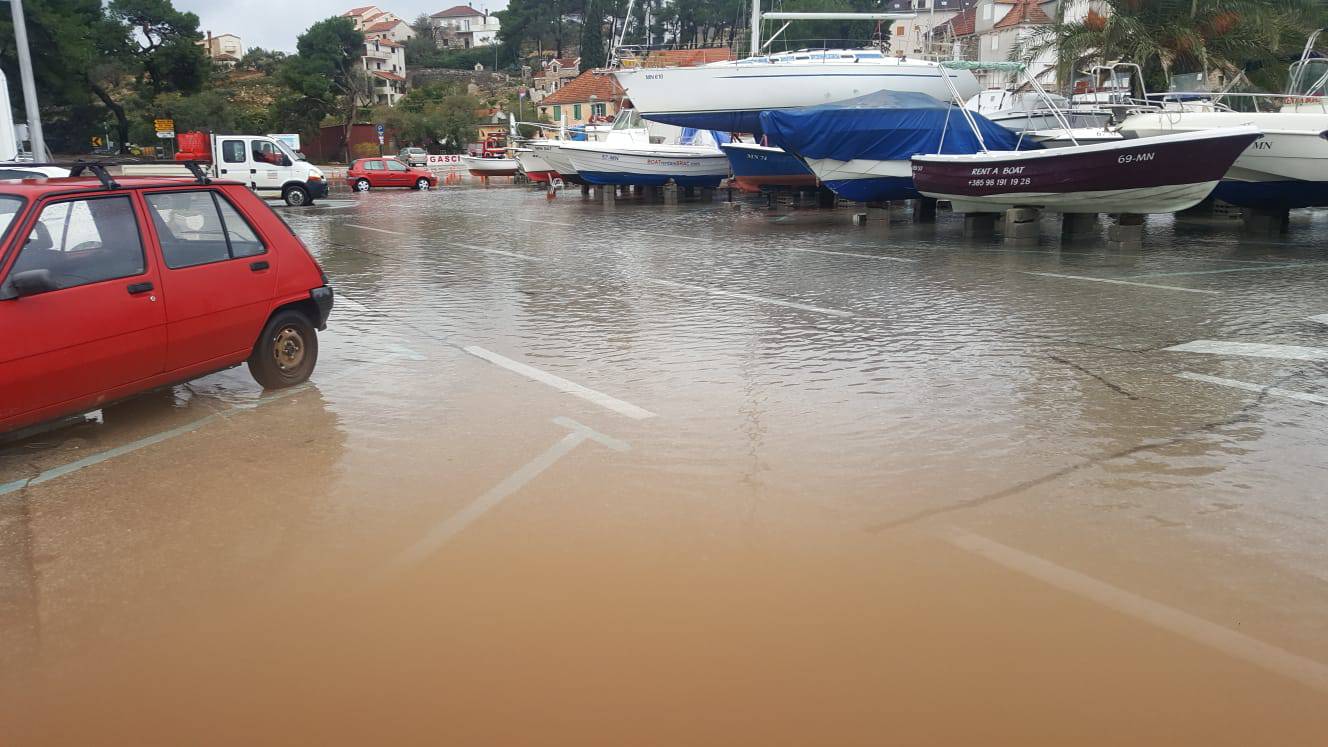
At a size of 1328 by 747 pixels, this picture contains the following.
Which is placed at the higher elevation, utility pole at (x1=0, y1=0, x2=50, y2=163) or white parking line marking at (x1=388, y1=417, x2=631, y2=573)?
utility pole at (x1=0, y1=0, x2=50, y2=163)

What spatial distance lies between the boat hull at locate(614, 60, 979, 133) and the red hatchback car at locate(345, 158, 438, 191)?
16.3 m

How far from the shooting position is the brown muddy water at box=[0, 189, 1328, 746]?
3182 mm

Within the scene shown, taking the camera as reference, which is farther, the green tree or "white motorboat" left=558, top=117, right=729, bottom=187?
the green tree

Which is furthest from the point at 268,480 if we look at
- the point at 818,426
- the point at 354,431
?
the point at 818,426

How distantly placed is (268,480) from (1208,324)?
25.5 feet

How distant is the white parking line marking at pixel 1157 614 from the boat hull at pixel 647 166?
91.9 ft

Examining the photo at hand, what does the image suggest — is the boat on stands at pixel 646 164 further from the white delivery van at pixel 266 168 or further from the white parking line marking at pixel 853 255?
the white parking line marking at pixel 853 255

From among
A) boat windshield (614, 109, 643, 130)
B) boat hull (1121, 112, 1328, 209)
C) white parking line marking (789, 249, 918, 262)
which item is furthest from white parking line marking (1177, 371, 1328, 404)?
boat windshield (614, 109, 643, 130)

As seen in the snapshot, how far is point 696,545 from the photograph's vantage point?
4.29 m

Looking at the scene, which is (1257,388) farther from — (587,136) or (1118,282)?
(587,136)

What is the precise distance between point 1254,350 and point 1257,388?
4.27 ft

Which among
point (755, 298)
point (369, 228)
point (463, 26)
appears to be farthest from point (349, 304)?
point (463, 26)

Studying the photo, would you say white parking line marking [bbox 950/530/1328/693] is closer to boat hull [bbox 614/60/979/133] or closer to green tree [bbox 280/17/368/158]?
boat hull [bbox 614/60/979/133]

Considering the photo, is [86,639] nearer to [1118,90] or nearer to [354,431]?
[354,431]
